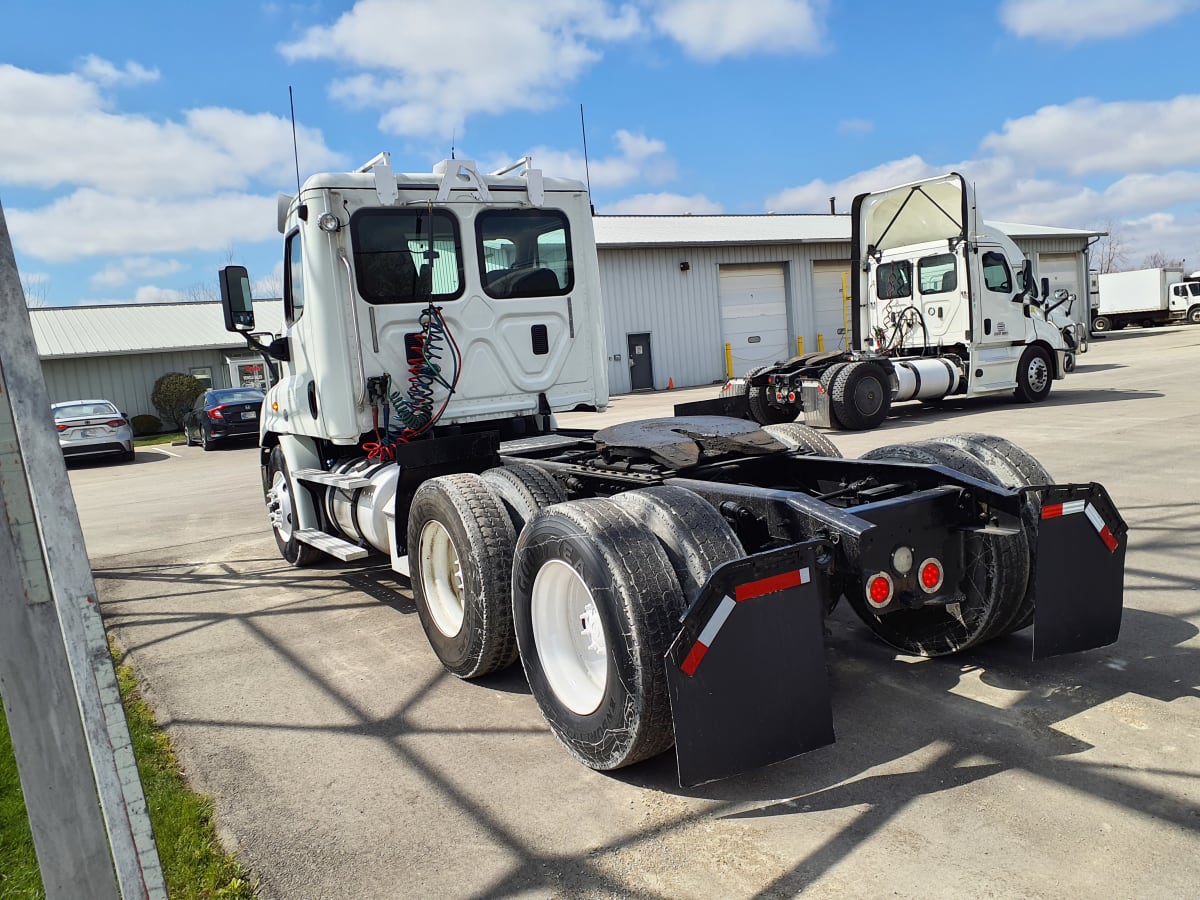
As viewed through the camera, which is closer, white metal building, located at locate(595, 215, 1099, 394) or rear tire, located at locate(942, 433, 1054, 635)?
rear tire, located at locate(942, 433, 1054, 635)

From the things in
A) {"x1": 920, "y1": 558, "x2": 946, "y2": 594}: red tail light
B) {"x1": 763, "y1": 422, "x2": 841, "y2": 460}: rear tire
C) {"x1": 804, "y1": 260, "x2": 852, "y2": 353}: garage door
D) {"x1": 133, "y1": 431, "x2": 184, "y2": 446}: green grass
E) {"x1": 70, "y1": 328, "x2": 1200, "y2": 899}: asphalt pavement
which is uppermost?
{"x1": 804, "y1": 260, "x2": 852, "y2": 353}: garage door

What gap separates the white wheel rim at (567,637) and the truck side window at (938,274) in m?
13.1

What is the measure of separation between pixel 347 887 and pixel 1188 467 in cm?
855

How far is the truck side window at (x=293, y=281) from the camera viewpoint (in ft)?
21.5

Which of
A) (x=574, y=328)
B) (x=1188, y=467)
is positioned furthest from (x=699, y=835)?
(x=1188, y=467)

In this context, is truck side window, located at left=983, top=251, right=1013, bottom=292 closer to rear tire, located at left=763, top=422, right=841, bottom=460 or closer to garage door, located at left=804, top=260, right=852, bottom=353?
rear tire, located at left=763, top=422, right=841, bottom=460

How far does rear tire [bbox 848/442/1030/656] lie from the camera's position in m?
3.93

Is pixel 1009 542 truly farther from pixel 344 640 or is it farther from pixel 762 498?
pixel 344 640

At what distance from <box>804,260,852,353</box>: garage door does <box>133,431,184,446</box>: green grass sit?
A: 21.5 meters

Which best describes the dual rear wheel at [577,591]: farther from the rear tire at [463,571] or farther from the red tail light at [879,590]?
the red tail light at [879,590]

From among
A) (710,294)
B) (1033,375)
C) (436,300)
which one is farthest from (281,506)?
(710,294)

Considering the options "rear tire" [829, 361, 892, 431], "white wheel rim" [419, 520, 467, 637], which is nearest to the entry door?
"rear tire" [829, 361, 892, 431]

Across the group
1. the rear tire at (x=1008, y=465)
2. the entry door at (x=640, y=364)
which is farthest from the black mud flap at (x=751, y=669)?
the entry door at (x=640, y=364)

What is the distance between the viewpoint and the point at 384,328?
6156 mm
